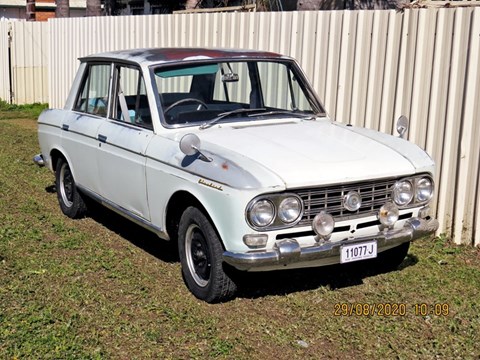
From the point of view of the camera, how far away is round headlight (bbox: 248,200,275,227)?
15.1ft

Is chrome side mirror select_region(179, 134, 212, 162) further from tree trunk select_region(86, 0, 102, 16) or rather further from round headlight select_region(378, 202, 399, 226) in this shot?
tree trunk select_region(86, 0, 102, 16)

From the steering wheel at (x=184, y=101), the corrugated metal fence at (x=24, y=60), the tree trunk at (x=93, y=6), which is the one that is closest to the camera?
the steering wheel at (x=184, y=101)

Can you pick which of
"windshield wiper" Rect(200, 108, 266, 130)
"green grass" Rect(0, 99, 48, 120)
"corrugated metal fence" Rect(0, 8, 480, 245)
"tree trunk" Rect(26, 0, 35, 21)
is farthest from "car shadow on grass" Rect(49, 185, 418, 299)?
"tree trunk" Rect(26, 0, 35, 21)

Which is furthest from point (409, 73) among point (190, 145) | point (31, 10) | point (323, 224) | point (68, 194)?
point (31, 10)

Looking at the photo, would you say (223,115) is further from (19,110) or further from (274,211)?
(19,110)

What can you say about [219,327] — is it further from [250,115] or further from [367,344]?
[250,115]

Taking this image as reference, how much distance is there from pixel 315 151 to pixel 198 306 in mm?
1427

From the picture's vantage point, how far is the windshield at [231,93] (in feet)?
19.0

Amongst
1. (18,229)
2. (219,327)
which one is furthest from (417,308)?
(18,229)

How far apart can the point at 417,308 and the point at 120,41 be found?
29.5 ft

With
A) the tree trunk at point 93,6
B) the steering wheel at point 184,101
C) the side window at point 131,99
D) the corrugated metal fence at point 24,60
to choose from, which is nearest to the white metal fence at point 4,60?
the corrugated metal fence at point 24,60

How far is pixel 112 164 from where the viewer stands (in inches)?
244

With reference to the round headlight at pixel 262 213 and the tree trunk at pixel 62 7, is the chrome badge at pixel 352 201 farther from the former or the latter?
the tree trunk at pixel 62 7

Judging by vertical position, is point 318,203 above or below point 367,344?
above
